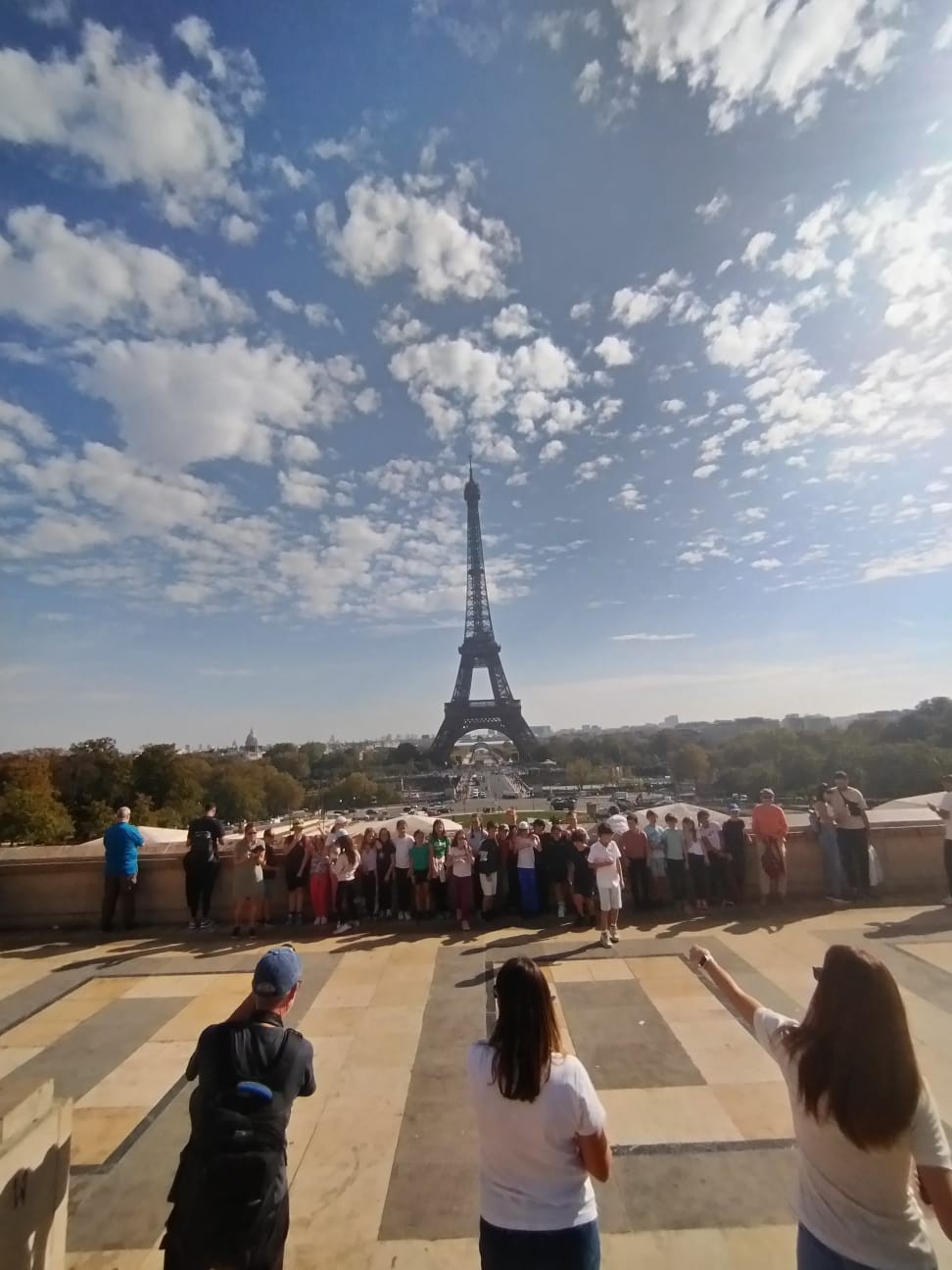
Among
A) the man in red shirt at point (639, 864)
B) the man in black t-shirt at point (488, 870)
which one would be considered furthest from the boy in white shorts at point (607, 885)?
the man in black t-shirt at point (488, 870)

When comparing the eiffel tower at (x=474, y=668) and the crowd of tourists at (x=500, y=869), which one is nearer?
the crowd of tourists at (x=500, y=869)

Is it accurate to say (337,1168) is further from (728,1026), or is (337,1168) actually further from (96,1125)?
(728,1026)

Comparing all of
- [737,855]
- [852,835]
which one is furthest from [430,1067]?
[852,835]

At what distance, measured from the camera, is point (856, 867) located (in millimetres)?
9711

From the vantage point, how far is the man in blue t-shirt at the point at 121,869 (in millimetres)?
9211

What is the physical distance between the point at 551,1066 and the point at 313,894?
779 centimetres

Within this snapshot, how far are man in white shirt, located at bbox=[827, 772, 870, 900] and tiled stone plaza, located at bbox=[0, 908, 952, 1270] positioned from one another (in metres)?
0.86

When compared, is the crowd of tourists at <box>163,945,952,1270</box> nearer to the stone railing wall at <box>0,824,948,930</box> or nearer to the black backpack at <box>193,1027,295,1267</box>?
the black backpack at <box>193,1027,295,1267</box>

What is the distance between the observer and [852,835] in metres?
9.77

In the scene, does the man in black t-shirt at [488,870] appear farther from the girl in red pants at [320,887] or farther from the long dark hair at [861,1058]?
the long dark hair at [861,1058]

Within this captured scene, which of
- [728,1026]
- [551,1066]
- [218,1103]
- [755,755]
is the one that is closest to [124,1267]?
[218,1103]

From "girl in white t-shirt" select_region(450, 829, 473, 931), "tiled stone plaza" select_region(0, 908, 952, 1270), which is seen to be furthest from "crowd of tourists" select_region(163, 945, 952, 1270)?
"girl in white t-shirt" select_region(450, 829, 473, 931)

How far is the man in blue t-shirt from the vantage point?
921 cm

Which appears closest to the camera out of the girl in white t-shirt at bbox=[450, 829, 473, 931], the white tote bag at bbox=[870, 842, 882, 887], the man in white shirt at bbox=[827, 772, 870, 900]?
the girl in white t-shirt at bbox=[450, 829, 473, 931]
